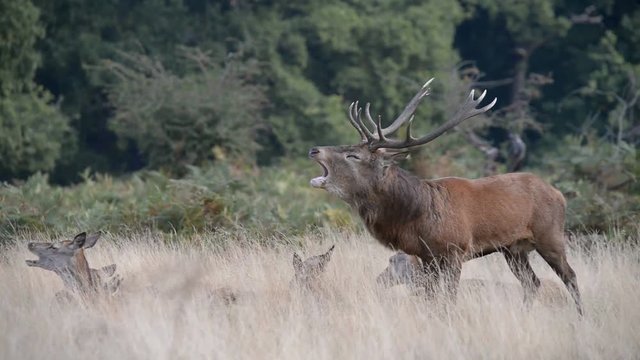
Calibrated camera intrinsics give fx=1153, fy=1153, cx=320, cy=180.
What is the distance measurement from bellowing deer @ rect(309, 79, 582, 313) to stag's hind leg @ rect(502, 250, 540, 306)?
0.08ft

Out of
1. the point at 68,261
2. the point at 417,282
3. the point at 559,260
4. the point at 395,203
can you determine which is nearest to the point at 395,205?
the point at 395,203

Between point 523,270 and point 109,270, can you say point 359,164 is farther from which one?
point 109,270

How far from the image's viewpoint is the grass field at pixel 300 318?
7.19 meters

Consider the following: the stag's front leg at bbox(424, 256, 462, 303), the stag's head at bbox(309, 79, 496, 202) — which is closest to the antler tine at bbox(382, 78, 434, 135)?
the stag's head at bbox(309, 79, 496, 202)

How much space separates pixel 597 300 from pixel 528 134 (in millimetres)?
21595

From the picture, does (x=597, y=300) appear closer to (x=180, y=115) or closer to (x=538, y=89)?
(x=180, y=115)

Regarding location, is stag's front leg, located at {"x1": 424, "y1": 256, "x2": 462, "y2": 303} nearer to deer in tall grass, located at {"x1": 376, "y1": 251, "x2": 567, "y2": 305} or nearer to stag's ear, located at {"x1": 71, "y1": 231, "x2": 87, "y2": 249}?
deer in tall grass, located at {"x1": 376, "y1": 251, "x2": 567, "y2": 305}

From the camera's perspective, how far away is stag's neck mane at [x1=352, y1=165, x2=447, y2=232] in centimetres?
915

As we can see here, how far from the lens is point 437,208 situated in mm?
9141

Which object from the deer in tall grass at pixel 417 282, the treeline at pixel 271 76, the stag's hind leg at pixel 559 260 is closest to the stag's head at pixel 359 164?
the deer in tall grass at pixel 417 282

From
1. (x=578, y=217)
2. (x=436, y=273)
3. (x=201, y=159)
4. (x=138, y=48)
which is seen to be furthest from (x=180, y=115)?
(x=436, y=273)

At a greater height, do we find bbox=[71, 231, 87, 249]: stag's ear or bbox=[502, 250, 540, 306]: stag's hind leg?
bbox=[71, 231, 87, 249]: stag's ear

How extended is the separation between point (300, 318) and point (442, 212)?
1.69 metres

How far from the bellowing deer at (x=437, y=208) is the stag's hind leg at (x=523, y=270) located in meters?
0.02
